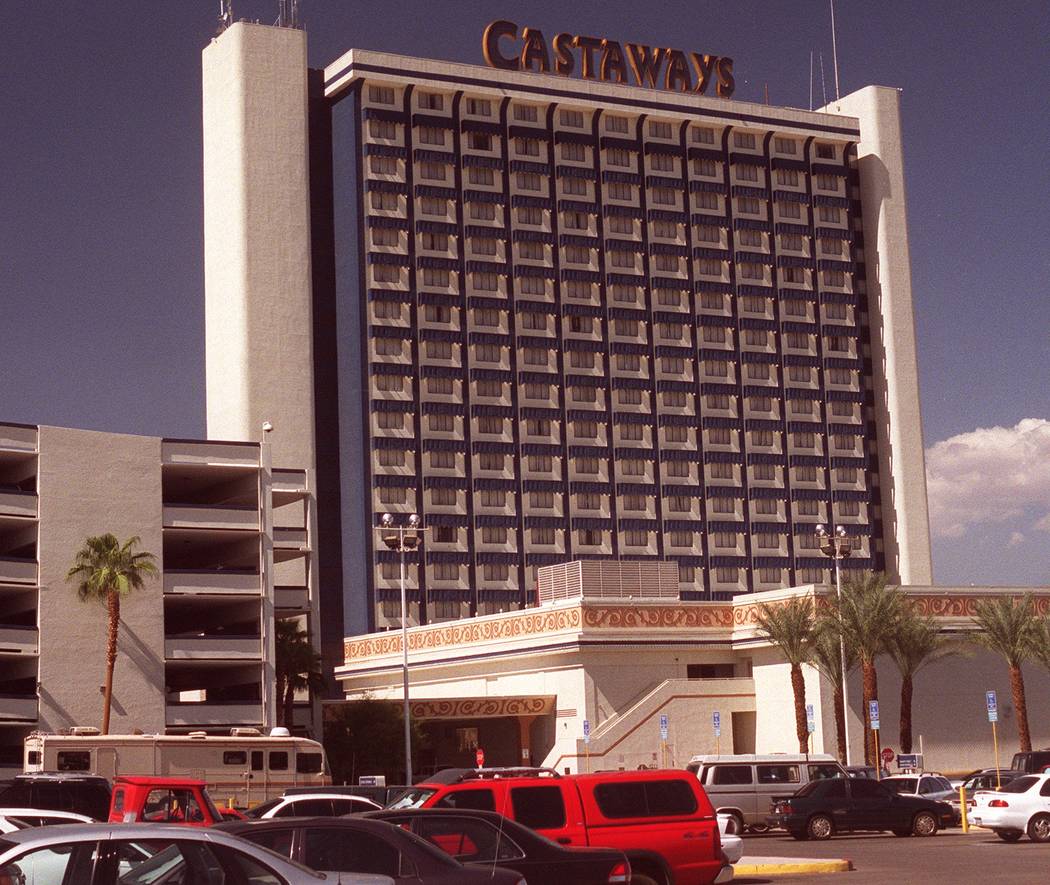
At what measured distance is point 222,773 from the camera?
4700 cm

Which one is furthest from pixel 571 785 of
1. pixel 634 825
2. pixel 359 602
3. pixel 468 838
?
pixel 359 602

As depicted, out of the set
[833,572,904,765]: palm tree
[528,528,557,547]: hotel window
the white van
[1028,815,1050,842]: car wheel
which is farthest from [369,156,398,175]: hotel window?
[1028,815,1050,842]: car wheel

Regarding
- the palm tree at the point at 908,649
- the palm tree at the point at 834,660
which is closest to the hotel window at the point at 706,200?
the palm tree at the point at 908,649

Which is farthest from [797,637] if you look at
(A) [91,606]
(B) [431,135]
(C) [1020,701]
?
(B) [431,135]

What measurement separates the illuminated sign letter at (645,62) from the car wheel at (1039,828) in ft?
329

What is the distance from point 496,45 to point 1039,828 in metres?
101

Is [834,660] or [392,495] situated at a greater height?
[392,495]

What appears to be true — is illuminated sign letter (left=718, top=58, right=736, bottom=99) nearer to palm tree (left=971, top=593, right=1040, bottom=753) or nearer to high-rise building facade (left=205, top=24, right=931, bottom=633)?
high-rise building facade (left=205, top=24, right=931, bottom=633)

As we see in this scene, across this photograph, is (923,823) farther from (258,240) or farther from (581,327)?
(258,240)

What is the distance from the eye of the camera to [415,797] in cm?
2672

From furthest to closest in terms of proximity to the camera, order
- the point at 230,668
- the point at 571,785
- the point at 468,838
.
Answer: the point at 230,668, the point at 571,785, the point at 468,838

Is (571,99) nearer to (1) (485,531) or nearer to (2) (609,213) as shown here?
(2) (609,213)

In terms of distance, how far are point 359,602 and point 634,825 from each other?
95398 millimetres

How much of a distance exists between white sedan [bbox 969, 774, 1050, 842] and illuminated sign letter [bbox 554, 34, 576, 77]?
321 feet
